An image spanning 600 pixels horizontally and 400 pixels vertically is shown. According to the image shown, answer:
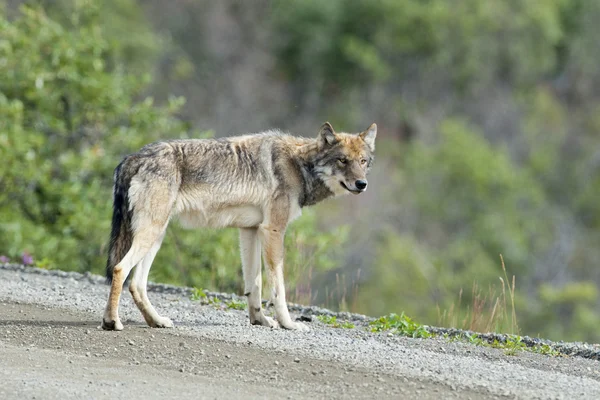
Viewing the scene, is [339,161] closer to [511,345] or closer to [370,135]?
[370,135]

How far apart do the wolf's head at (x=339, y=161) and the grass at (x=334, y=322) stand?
52.5 inches

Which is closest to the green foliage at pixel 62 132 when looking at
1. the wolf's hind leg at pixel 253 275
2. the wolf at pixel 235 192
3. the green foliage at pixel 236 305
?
the green foliage at pixel 236 305

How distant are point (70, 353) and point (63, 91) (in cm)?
1109

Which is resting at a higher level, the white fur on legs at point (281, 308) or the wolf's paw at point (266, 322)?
→ the white fur on legs at point (281, 308)

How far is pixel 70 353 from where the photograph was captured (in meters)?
8.77

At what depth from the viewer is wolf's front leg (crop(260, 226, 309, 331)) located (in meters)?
10.2

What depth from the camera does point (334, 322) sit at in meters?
11.0

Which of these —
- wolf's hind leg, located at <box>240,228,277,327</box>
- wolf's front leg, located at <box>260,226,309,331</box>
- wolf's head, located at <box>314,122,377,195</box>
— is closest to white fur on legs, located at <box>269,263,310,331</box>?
wolf's front leg, located at <box>260,226,309,331</box>

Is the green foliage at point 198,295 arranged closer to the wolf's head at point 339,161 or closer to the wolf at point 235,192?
the wolf at point 235,192

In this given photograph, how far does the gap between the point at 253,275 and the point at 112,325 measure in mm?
1670

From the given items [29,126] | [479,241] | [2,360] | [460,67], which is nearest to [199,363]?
[2,360]

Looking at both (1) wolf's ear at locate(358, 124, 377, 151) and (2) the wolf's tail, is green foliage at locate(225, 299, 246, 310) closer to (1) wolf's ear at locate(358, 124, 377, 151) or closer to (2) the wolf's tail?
(2) the wolf's tail

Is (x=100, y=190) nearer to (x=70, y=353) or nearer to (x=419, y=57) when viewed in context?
(x=70, y=353)

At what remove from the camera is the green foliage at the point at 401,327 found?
10.5 metres
